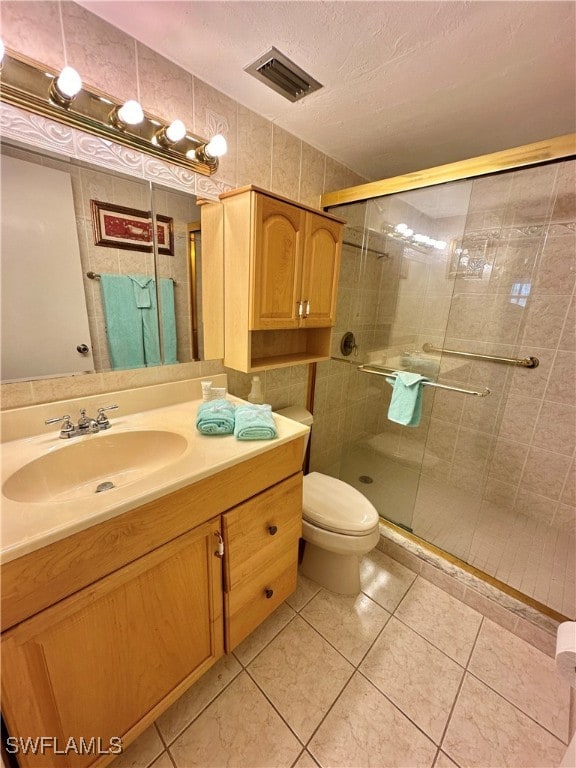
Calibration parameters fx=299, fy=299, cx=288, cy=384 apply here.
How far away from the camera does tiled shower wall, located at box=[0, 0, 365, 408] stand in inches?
32.5

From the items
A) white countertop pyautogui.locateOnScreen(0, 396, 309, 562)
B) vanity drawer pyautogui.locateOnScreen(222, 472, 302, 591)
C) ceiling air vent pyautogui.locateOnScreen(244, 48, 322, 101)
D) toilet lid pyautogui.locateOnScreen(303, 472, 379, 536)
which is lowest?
toilet lid pyautogui.locateOnScreen(303, 472, 379, 536)

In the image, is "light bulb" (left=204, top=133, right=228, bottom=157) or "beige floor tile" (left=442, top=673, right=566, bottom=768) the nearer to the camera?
"beige floor tile" (left=442, top=673, right=566, bottom=768)

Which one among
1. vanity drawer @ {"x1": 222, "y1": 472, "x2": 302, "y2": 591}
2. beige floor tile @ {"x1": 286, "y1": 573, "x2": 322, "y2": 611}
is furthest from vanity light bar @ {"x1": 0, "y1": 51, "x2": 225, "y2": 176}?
beige floor tile @ {"x1": 286, "y1": 573, "x2": 322, "y2": 611}

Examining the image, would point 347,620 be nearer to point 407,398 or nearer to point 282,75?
point 407,398

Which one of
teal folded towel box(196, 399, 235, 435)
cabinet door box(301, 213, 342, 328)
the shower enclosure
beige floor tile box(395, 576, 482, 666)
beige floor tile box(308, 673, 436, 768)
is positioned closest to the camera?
beige floor tile box(308, 673, 436, 768)

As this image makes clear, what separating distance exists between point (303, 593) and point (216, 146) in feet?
6.42

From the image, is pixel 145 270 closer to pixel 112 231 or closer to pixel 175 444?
pixel 112 231

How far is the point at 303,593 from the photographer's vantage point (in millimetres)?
1428

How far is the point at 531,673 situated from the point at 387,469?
1.12 meters

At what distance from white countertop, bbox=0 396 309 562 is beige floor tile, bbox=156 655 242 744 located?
874mm

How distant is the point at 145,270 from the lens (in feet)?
3.65

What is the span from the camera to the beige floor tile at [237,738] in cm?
90

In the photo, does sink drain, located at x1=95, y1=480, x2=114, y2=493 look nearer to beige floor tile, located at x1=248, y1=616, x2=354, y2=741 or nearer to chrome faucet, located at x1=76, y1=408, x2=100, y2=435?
chrome faucet, located at x1=76, y1=408, x2=100, y2=435

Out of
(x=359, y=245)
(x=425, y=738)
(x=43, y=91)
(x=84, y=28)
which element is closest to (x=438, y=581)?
(x=425, y=738)
